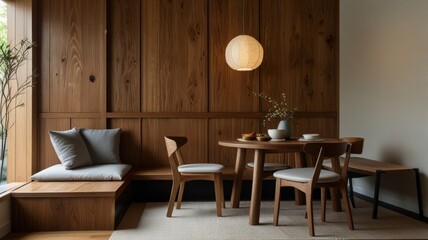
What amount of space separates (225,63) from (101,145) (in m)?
1.82

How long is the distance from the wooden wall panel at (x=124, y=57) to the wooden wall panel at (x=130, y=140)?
161 mm

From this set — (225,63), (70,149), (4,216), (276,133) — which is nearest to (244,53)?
(225,63)

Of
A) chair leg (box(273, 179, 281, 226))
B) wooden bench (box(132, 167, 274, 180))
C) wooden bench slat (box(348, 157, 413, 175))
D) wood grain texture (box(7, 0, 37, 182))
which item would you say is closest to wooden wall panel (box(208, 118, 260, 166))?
wooden bench (box(132, 167, 274, 180))

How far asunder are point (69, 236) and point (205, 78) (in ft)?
8.21

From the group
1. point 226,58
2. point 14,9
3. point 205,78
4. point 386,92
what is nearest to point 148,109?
point 205,78

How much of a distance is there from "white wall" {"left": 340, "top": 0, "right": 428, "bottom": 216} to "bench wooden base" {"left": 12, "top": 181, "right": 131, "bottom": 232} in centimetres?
276

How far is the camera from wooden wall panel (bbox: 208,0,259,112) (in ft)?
15.8

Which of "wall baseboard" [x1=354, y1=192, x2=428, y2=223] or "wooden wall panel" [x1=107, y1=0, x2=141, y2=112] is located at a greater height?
"wooden wall panel" [x1=107, y1=0, x2=141, y2=112]

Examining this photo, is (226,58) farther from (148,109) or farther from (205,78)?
(148,109)

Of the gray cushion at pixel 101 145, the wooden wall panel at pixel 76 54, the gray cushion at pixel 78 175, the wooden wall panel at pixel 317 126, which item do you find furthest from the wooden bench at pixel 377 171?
the wooden wall panel at pixel 76 54

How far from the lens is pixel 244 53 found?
4.41 meters

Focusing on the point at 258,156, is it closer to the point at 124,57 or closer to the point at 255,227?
the point at 255,227

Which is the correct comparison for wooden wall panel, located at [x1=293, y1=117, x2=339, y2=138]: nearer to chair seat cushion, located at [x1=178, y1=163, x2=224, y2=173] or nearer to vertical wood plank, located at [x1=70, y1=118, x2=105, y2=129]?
chair seat cushion, located at [x1=178, y1=163, x2=224, y2=173]

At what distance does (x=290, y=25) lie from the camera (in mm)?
4945
